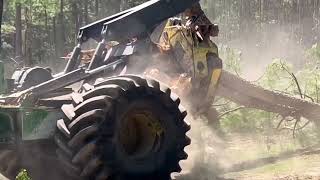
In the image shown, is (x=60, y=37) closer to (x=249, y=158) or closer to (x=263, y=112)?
(x=263, y=112)

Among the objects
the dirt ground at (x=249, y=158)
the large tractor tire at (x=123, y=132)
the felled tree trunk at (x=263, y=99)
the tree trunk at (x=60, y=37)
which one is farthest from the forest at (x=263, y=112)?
the large tractor tire at (x=123, y=132)

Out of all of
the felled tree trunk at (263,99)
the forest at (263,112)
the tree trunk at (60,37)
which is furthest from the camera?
the tree trunk at (60,37)

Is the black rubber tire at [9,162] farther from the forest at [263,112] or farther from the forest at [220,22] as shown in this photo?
the forest at [220,22]

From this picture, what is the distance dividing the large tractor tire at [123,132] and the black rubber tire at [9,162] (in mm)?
897

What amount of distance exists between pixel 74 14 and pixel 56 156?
3765 cm

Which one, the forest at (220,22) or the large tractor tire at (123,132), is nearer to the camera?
the large tractor tire at (123,132)

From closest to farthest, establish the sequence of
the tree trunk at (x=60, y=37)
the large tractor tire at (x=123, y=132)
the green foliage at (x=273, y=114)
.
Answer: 1. the large tractor tire at (x=123, y=132)
2. the green foliage at (x=273, y=114)
3. the tree trunk at (x=60, y=37)

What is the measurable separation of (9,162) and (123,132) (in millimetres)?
1400

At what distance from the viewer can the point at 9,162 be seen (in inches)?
257

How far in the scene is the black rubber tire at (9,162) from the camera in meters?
6.50

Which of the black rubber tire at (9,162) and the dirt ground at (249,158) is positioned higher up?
Answer: the black rubber tire at (9,162)

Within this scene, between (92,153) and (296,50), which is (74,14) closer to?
(296,50)

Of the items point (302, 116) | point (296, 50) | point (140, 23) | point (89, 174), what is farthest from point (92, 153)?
point (296, 50)

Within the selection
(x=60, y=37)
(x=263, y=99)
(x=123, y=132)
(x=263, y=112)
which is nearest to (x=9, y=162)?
(x=123, y=132)
